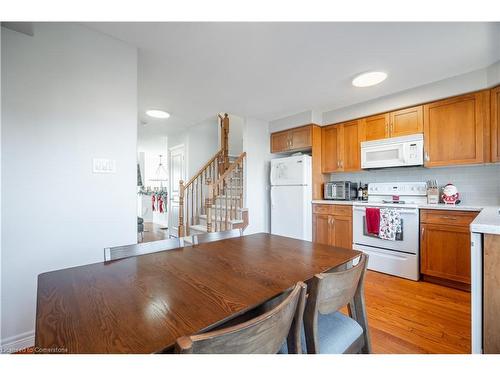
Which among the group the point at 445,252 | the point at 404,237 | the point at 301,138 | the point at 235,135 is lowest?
the point at 445,252

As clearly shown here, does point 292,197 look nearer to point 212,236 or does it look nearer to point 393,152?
point 393,152

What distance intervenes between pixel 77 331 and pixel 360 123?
3.63m

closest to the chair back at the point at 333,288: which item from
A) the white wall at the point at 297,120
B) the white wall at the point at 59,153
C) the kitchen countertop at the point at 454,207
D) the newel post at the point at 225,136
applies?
the white wall at the point at 59,153

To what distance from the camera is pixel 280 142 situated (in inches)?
160

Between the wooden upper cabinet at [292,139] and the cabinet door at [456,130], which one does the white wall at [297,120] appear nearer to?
the wooden upper cabinet at [292,139]

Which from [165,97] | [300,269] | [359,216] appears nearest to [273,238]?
[300,269]

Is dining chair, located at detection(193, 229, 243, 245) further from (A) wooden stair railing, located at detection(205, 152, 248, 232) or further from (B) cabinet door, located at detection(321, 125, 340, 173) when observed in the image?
(B) cabinet door, located at detection(321, 125, 340, 173)

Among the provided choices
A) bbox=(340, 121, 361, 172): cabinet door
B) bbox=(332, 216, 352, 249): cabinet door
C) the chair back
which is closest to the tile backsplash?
bbox=(340, 121, 361, 172): cabinet door

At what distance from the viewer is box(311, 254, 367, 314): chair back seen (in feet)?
2.66

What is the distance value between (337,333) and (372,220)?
87.0 inches

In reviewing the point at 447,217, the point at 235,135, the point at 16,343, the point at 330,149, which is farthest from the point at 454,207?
the point at 235,135

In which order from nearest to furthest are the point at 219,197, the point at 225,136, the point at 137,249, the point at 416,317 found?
the point at 137,249
the point at 416,317
the point at 219,197
the point at 225,136

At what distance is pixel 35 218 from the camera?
154 centimetres

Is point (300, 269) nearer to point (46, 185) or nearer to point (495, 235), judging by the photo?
point (495, 235)
